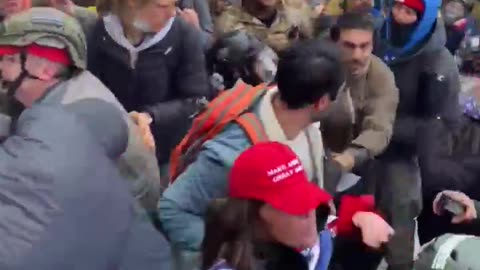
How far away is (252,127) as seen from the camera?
8.75 feet

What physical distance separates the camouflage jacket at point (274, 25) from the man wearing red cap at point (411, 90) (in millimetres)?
467

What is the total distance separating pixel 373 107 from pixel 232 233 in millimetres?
1825

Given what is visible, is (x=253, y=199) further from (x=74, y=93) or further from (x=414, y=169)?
(x=414, y=169)

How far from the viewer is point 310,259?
249cm

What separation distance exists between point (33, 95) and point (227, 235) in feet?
2.63

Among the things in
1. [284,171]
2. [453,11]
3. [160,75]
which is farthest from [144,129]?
[453,11]

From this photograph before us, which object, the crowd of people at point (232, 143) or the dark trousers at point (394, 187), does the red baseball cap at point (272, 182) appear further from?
the dark trousers at point (394, 187)

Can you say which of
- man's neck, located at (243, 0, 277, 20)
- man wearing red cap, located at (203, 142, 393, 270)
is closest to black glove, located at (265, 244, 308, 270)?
man wearing red cap, located at (203, 142, 393, 270)

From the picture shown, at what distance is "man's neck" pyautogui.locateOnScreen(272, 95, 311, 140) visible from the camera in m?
2.74

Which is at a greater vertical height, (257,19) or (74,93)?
(74,93)

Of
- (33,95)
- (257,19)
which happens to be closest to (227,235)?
(33,95)

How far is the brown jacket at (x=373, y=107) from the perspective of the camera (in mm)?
3881

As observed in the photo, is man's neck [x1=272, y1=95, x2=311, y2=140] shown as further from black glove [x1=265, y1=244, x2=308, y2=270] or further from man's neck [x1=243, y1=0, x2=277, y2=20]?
man's neck [x1=243, y1=0, x2=277, y2=20]

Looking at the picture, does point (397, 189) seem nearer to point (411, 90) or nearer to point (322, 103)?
point (411, 90)
